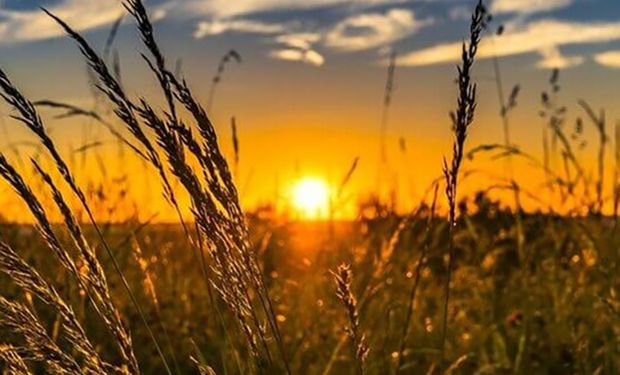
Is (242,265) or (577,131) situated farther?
(577,131)

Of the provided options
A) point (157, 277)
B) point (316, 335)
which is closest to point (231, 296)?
point (316, 335)

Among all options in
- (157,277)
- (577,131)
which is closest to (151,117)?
(157,277)

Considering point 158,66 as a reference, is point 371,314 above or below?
below

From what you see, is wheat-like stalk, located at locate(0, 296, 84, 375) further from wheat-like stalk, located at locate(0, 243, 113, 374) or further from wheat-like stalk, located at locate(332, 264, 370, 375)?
wheat-like stalk, located at locate(332, 264, 370, 375)

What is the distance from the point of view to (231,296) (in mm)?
1633

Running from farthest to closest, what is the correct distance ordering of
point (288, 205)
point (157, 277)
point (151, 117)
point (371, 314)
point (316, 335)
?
point (288, 205), point (157, 277), point (371, 314), point (316, 335), point (151, 117)

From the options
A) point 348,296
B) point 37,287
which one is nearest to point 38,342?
point 37,287

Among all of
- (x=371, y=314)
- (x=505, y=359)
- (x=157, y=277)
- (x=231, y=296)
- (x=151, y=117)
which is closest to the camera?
(x=151, y=117)

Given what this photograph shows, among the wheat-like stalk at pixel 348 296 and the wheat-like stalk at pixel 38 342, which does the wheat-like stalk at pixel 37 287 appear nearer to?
the wheat-like stalk at pixel 38 342

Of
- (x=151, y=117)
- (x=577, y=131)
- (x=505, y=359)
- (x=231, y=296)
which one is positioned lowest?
(x=505, y=359)

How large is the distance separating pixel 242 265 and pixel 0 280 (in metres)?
3.46

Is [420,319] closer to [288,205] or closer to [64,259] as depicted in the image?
[288,205]

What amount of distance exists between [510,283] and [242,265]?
3226 mm

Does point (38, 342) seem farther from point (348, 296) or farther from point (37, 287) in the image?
point (348, 296)
